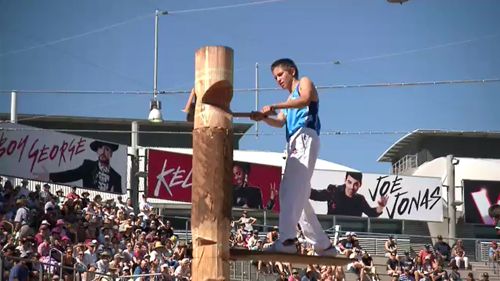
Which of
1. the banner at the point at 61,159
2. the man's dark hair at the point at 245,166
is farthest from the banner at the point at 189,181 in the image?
the banner at the point at 61,159

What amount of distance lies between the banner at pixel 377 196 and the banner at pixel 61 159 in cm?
708

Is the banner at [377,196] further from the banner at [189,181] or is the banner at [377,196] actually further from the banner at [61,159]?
the banner at [61,159]

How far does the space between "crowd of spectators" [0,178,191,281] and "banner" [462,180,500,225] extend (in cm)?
1363

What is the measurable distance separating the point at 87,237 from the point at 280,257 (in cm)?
1244

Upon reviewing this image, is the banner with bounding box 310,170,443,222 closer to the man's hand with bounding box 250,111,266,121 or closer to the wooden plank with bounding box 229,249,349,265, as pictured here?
the wooden plank with bounding box 229,249,349,265

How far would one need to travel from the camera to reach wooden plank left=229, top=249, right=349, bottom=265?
25.3ft

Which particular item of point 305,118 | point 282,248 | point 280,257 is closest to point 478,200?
point 305,118

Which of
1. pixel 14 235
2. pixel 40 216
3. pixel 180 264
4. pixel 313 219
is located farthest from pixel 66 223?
pixel 313 219

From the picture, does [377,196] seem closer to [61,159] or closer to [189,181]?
[189,181]

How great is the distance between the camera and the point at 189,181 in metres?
29.5

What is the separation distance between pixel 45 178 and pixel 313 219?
58.0 feet

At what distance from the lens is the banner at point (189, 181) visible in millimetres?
28734

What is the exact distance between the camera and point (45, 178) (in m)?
25.2

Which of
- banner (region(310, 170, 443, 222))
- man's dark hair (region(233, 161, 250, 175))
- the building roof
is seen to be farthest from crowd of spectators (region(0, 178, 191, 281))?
the building roof
